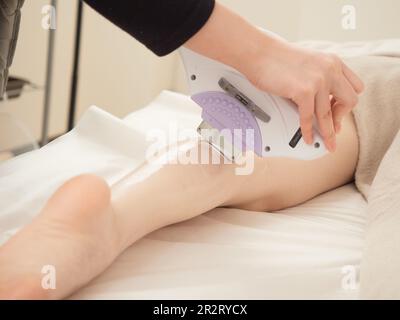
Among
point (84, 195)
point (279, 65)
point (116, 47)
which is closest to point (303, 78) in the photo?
point (279, 65)

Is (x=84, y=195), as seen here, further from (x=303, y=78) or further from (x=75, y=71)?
(x=75, y=71)

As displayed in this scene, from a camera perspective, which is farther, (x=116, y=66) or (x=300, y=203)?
(x=116, y=66)

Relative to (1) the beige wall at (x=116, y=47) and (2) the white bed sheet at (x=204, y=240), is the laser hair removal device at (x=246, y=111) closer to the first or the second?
(2) the white bed sheet at (x=204, y=240)

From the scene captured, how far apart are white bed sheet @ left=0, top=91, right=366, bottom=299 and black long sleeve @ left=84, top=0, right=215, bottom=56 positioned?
9.8 inches

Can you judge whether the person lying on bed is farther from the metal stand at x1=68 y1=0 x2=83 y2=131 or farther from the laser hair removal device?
the metal stand at x1=68 y1=0 x2=83 y2=131

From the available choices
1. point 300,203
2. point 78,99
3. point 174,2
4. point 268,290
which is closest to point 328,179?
point 300,203

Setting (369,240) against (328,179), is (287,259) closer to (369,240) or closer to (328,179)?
(369,240)

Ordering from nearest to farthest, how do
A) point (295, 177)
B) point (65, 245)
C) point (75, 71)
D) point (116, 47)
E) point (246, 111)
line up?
point (65, 245) → point (246, 111) → point (295, 177) → point (75, 71) → point (116, 47)

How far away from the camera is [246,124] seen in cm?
66

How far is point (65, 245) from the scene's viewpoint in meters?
0.54

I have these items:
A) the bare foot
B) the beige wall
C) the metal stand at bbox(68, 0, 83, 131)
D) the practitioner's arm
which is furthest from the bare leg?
the metal stand at bbox(68, 0, 83, 131)

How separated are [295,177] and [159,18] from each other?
0.39 meters

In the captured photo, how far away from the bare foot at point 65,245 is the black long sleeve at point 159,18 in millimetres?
171
